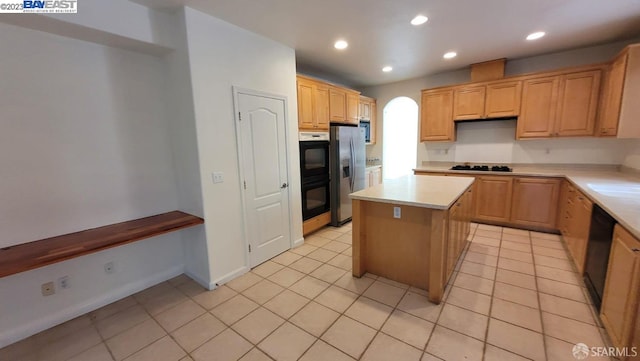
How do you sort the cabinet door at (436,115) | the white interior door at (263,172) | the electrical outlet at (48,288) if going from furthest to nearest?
the cabinet door at (436,115), the white interior door at (263,172), the electrical outlet at (48,288)

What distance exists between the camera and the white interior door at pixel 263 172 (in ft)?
9.37

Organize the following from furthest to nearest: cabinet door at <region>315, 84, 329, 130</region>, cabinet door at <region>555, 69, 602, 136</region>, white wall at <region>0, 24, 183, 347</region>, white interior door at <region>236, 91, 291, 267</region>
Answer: cabinet door at <region>315, 84, 329, 130</region> < cabinet door at <region>555, 69, 602, 136</region> < white interior door at <region>236, 91, 291, 267</region> < white wall at <region>0, 24, 183, 347</region>

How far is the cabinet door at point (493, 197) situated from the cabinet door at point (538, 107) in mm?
795

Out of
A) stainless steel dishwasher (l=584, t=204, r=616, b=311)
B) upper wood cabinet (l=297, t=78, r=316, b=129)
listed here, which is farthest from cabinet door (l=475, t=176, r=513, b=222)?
upper wood cabinet (l=297, t=78, r=316, b=129)

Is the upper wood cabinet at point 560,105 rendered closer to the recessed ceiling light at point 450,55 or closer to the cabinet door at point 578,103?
the cabinet door at point 578,103

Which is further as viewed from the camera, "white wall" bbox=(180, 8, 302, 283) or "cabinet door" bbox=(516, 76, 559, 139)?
"cabinet door" bbox=(516, 76, 559, 139)

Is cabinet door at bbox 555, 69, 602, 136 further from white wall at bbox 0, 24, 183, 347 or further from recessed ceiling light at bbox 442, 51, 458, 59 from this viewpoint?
white wall at bbox 0, 24, 183, 347

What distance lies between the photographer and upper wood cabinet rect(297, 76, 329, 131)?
11.8ft

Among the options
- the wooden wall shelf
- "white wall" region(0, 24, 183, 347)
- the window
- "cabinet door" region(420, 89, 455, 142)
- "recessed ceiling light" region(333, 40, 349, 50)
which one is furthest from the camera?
the window

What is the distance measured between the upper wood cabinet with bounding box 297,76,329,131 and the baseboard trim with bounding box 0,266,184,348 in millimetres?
2451

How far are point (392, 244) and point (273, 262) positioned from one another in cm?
146

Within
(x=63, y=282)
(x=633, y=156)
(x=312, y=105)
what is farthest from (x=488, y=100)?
(x=63, y=282)

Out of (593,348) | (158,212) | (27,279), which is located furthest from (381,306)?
(27,279)

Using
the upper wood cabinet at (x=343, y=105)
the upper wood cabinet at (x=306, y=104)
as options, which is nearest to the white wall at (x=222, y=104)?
the upper wood cabinet at (x=306, y=104)
